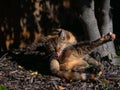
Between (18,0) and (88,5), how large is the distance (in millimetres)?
2165

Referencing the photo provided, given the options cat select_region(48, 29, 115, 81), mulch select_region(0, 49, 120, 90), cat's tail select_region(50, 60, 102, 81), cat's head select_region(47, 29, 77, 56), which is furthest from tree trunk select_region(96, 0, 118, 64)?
cat's tail select_region(50, 60, 102, 81)

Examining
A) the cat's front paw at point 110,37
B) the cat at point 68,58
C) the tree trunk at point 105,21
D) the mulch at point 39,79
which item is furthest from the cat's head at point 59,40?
the cat's front paw at point 110,37

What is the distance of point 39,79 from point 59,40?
583mm

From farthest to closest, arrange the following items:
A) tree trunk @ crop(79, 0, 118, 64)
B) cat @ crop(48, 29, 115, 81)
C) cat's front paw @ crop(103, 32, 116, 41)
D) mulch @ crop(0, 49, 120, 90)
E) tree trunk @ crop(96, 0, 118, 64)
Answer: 1. tree trunk @ crop(96, 0, 118, 64)
2. tree trunk @ crop(79, 0, 118, 64)
3. cat @ crop(48, 29, 115, 81)
4. mulch @ crop(0, 49, 120, 90)
5. cat's front paw @ crop(103, 32, 116, 41)

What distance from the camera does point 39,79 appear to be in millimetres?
5086

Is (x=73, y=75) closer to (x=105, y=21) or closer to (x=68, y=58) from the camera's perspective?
(x=68, y=58)

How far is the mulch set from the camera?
190 inches

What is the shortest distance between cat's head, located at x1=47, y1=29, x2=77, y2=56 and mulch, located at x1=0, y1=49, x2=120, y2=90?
1.26 feet

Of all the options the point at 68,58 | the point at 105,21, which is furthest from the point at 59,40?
the point at 105,21

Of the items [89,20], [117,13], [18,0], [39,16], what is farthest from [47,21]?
[89,20]

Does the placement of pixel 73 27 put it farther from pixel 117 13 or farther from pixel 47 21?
pixel 117 13

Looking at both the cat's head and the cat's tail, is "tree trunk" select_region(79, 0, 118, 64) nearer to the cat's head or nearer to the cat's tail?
→ the cat's head

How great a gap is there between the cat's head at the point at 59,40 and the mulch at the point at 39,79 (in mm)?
385

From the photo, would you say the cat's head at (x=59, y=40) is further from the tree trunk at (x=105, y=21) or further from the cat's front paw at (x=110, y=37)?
the cat's front paw at (x=110, y=37)
